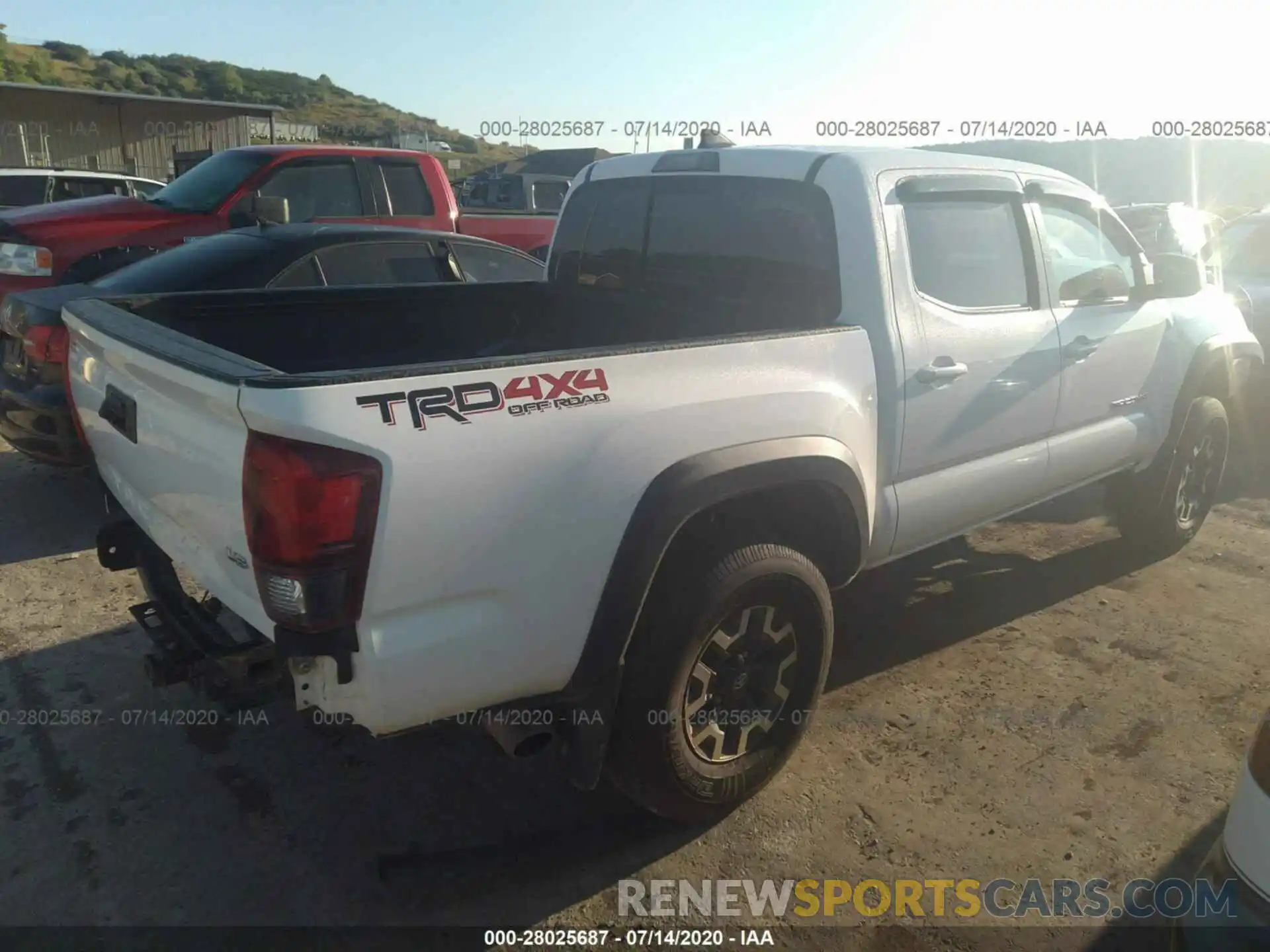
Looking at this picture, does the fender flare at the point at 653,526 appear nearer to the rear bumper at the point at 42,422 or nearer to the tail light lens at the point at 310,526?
the tail light lens at the point at 310,526

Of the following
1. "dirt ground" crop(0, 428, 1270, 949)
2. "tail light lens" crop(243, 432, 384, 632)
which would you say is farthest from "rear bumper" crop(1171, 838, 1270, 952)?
"tail light lens" crop(243, 432, 384, 632)

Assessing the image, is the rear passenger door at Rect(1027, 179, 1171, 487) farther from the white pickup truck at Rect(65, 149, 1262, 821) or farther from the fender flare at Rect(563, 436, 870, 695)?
the fender flare at Rect(563, 436, 870, 695)

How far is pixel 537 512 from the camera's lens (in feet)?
7.39

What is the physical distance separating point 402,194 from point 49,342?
4.37 metres

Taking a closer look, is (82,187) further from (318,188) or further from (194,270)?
(194,270)

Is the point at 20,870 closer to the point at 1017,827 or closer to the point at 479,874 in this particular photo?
the point at 479,874

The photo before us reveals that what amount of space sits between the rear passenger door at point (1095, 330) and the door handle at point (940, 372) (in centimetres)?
82

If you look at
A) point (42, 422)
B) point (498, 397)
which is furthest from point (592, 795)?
point (42, 422)

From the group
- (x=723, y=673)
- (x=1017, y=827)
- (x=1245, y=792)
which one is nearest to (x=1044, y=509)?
(x=1017, y=827)

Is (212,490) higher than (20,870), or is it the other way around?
(212,490)

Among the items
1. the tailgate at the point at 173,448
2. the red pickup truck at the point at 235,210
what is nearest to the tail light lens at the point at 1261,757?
the tailgate at the point at 173,448

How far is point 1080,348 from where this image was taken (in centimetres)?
407

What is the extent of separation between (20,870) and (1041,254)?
4163 mm

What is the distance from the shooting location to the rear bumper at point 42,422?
4.61 metres
